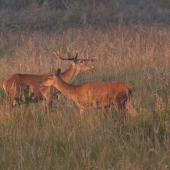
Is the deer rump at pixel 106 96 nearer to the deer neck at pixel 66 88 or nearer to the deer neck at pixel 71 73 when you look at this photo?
the deer neck at pixel 66 88

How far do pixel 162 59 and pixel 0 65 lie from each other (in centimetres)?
415

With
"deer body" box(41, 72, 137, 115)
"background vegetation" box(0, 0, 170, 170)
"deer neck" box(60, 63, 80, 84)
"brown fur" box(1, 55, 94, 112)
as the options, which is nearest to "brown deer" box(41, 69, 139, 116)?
"deer body" box(41, 72, 137, 115)

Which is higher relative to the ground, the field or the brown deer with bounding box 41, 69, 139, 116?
the brown deer with bounding box 41, 69, 139, 116

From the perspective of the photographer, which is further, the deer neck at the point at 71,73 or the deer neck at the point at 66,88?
the deer neck at the point at 71,73

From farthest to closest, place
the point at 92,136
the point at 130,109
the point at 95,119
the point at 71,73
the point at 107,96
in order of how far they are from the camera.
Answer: the point at 71,73, the point at 107,96, the point at 130,109, the point at 95,119, the point at 92,136

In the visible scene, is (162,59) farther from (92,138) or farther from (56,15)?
(56,15)

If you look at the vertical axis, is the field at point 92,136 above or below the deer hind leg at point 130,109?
below

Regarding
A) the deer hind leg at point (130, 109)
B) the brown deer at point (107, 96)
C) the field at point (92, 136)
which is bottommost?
the field at point (92, 136)

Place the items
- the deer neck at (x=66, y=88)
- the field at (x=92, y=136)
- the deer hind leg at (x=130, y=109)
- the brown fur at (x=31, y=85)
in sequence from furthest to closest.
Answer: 1. the brown fur at (x=31, y=85)
2. the deer neck at (x=66, y=88)
3. the deer hind leg at (x=130, y=109)
4. the field at (x=92, y=136)

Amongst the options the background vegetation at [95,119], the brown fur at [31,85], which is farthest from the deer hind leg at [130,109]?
the brown fur at [31,85]

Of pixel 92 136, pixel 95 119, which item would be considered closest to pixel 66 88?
pixel 95 119

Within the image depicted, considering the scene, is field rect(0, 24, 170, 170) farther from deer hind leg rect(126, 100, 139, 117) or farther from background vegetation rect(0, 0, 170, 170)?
deer hind leg rect(126, 100, 139, 117)

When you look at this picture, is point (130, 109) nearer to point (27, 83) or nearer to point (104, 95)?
point (104, 95)

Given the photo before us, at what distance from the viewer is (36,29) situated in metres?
16.1
